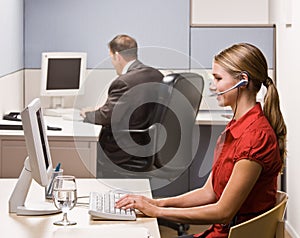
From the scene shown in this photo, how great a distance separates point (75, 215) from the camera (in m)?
2.33

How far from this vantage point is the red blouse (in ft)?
7.46

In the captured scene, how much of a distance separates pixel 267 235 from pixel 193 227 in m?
2.55

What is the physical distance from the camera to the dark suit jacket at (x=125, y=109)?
3184mm

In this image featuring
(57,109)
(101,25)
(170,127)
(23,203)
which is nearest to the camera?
(23,203)

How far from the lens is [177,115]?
13.3 feet

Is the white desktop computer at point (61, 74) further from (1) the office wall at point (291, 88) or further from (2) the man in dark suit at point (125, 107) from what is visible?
(1) the office wall at point (291, 88)

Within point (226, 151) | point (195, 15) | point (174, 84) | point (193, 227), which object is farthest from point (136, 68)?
point (195, 15)

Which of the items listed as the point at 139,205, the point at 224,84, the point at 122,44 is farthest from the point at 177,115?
the point at 139,205

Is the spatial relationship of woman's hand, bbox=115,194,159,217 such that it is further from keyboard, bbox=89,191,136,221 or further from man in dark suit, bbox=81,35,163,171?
man in dark suit, bbox=81,35,163,171

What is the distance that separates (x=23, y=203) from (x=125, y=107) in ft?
3.09

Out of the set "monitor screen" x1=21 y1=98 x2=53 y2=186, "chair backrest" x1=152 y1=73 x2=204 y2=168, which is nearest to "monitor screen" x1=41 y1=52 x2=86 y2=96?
"chair backrest" x1=152 y1=73 x2=204 y2=168

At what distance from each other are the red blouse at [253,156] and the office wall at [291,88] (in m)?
1.80

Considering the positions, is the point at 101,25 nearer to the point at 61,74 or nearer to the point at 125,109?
the point at 61,74

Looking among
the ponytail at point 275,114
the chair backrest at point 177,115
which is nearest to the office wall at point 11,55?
the chair backrest at point 177,115
